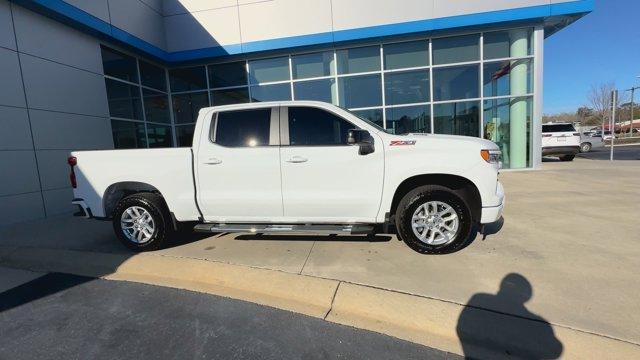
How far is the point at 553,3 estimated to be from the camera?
1031 centimetres

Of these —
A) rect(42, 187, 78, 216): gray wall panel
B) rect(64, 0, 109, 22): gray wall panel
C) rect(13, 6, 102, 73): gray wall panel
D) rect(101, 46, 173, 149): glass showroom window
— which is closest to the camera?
rect(13, 6, 102, 73): gray wall panel

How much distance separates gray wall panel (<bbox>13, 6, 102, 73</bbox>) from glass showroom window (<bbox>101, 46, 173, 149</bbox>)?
0.61 metres

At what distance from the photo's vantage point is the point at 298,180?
14.3 feet

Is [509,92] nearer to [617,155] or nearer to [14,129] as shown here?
[617,155]

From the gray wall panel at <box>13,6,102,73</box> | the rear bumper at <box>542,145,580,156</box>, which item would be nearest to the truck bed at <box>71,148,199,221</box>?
the gray wall panel at <box>13,6,102,73</box>

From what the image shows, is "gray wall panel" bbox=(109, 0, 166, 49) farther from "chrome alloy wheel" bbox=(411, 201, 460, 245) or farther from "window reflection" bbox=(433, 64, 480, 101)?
"chrome alloy wheel" bbox=(411, 201, 460, 245)

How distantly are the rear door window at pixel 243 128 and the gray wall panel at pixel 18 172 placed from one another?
225 inches

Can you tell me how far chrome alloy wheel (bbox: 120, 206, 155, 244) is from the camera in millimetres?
4816

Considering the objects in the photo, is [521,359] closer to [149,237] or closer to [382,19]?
[149,237]

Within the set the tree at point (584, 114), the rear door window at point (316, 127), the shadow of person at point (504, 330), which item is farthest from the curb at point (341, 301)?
the tree at point (584, 114)

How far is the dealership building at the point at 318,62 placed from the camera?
10156 mm

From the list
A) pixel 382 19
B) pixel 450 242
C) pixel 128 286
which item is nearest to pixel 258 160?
pixel 128 286

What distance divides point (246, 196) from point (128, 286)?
5.59 feet

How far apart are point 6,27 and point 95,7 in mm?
2548
